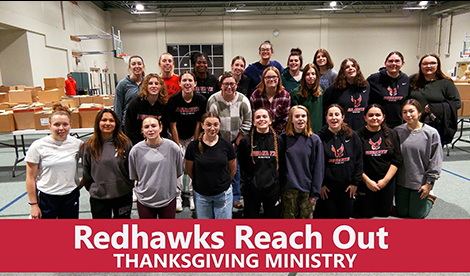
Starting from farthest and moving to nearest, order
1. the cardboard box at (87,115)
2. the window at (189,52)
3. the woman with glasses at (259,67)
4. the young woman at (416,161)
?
1. the window at (189,52)
2. the cardboard box at (87,115)
3. the woman with glasses at (259,67)
4. the young woman at (416,161)

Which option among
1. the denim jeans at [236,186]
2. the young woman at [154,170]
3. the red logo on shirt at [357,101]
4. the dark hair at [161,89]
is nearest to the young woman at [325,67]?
the red logo on shirt at [357,101]

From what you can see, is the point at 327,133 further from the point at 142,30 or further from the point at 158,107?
the point at 142,30

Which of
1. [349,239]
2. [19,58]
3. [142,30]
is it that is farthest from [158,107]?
[142,30]

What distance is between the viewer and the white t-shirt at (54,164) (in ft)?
6.72

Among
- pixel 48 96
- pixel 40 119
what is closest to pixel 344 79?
pixel 40 119

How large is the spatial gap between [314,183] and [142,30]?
13782 mm

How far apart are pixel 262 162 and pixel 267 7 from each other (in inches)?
510

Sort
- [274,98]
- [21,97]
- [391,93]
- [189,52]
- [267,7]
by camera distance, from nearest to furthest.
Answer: [274,98], [391,93], [21,97], [267,7], [189,52]

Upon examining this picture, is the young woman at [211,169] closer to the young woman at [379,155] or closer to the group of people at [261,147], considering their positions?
the group of people at [261,147]

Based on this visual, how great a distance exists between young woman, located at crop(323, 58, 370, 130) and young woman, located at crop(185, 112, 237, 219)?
52.1 inches

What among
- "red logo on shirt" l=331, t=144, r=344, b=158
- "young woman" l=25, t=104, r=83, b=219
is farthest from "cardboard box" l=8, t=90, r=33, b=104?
"red logo on shirt" l=331, t=144, r=344, b=158

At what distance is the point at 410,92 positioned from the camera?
3.05m

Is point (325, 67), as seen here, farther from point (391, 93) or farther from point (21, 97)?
point (21, 97)

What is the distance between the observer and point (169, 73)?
3.16 metres
